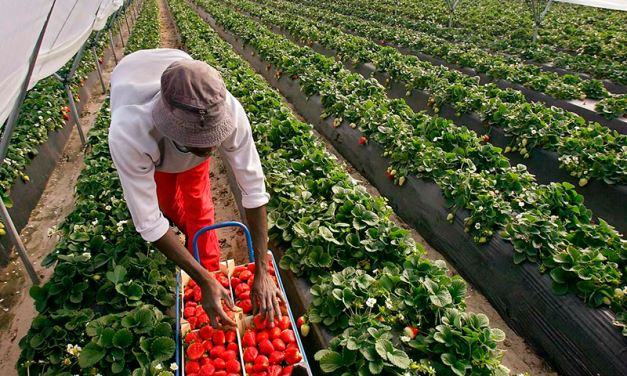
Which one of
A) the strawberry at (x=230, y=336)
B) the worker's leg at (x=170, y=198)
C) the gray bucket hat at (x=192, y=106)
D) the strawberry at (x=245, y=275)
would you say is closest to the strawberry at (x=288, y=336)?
the strawberry at (x=230, y=336)

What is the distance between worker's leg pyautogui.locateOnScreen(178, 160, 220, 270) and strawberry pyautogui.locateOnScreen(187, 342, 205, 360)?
977 millimetres

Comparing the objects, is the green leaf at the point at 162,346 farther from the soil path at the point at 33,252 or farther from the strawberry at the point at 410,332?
the soil path at the point at 33,252

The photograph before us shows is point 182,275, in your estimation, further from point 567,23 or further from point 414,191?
point 567,23

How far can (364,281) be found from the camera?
2.63 metres

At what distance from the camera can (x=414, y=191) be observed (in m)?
4.56

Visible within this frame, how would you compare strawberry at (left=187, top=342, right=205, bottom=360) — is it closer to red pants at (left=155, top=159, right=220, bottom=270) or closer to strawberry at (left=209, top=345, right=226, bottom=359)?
strawberry at (left=209, top=345, right=226, bottom=359)

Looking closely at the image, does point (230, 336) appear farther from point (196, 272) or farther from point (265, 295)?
point (196, 272)

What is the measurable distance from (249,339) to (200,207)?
4.28 ft

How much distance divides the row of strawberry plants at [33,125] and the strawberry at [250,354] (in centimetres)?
314

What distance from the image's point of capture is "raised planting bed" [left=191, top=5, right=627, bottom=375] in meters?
2.77

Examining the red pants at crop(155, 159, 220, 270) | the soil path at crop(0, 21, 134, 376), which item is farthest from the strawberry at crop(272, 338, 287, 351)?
the soil path at crop(0, 21, 134, 376)

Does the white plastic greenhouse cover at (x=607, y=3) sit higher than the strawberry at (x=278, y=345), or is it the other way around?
the white plastic greenhouse cover at (x=607, y=3)

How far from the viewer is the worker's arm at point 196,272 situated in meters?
2.00

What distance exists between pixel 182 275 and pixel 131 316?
39cm
